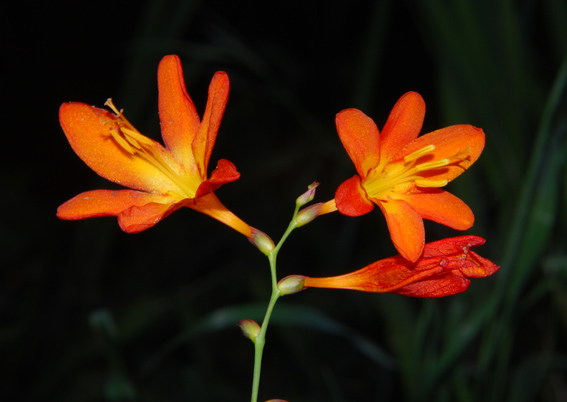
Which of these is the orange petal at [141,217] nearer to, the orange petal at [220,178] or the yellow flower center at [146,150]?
the orange petal at [220,178]

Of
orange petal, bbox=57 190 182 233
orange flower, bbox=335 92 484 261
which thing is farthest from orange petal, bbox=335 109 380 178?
orange petal, bbox=57 190 182 233

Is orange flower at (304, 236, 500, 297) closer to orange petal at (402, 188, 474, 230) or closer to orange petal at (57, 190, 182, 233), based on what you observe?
orange petal at (402, 188, 474, 230)

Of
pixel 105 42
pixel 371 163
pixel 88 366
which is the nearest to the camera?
pixel 371 163

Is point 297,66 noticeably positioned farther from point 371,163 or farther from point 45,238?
point 371,163

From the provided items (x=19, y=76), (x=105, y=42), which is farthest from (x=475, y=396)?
(x=19, y=76)

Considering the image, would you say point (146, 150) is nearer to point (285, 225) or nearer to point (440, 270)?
point (440, 270)

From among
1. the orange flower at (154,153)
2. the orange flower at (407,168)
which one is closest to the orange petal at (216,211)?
the orange flower at (154,153)
